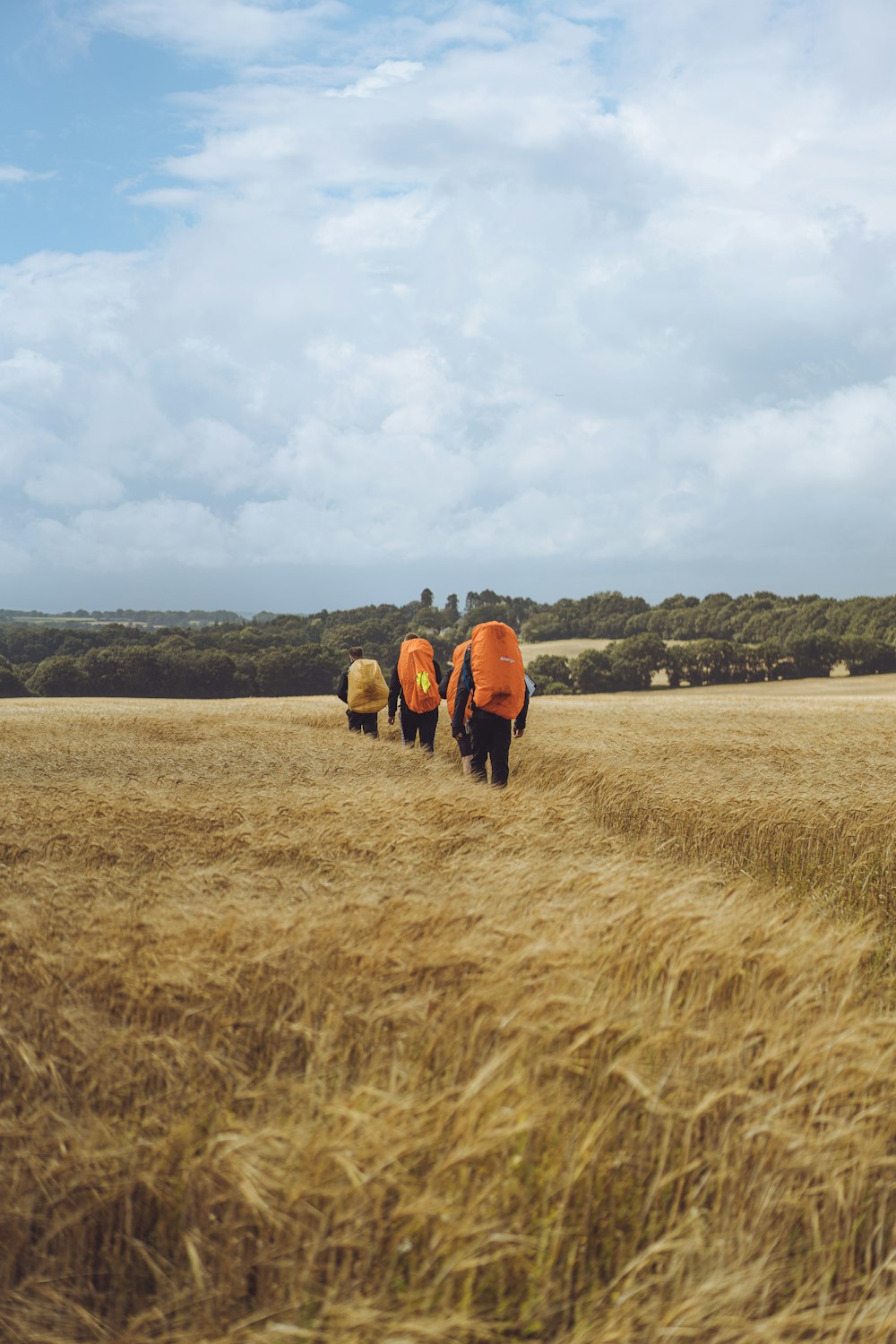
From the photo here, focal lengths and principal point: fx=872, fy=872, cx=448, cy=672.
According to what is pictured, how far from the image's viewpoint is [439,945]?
3916 millimetres

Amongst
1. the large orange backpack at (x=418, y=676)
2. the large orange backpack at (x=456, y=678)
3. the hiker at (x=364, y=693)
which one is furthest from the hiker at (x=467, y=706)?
the hiker at (x=364, y=693)

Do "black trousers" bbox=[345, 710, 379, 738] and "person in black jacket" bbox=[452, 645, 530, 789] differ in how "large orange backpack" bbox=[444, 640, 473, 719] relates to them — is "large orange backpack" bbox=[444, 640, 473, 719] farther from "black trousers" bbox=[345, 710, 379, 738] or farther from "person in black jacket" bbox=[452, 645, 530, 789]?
"black trousers" bbox=[345, 710, 379, 738]

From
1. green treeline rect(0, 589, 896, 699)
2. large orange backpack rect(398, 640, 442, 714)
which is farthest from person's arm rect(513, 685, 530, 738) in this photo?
green treeline rect(0, 589, 896, 699)

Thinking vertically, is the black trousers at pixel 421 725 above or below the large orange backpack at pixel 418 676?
below

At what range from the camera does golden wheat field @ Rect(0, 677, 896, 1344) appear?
8.16ft

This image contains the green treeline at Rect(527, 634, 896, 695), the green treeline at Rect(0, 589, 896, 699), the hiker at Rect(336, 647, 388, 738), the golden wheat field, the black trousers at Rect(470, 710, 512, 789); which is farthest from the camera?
the green treeline at Rect(527, 634, 896, 695)

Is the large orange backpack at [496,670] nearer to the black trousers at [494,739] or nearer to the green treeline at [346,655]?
the black trousers at [494,739]

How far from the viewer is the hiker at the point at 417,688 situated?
14727 mm

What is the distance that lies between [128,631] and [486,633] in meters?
131

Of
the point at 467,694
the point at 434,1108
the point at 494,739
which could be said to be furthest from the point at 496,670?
the point at 434,1108

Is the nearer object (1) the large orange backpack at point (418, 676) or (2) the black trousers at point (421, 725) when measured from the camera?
(1) the large orange backpack at point (418, 676)

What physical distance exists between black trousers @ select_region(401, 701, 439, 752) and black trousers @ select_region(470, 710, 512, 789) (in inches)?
134

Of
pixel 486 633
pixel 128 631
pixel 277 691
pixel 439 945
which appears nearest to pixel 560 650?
pixel 277 691

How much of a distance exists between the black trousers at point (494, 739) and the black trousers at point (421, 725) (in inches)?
134
